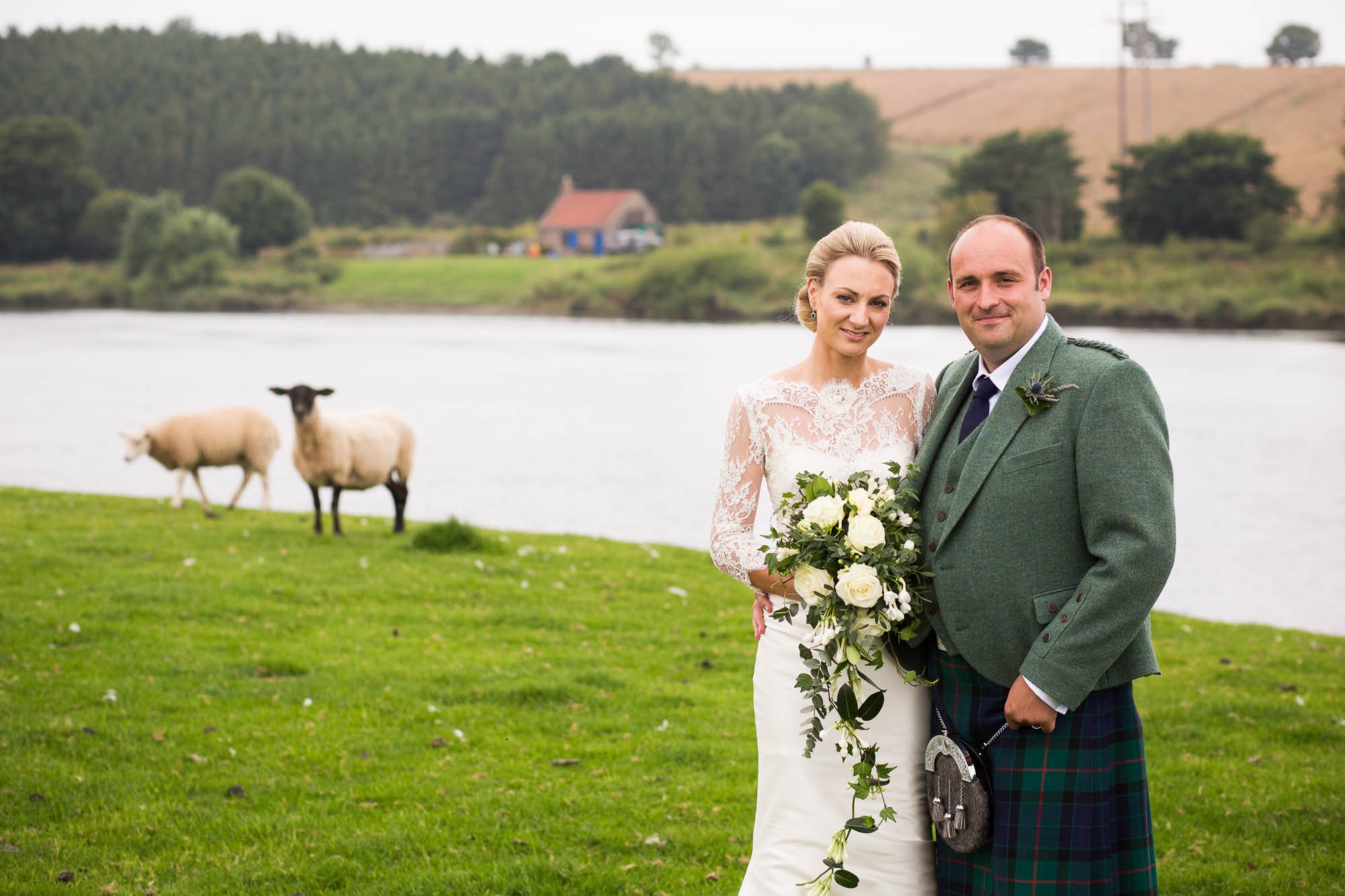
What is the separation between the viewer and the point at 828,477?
459cm

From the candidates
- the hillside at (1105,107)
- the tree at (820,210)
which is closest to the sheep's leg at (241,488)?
the hillside at (1105,107)

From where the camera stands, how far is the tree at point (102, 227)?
115125 mm

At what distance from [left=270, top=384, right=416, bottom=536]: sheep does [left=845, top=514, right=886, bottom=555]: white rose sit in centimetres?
1174

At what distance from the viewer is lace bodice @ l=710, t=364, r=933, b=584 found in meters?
4.61

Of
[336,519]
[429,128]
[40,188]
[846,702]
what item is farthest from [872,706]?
[429,128]

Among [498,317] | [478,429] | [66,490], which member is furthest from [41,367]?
[498,317]

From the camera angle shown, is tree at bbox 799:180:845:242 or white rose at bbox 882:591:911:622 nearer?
white rose at bbox 882:591:911:622

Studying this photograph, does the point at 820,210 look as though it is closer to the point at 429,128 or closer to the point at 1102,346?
the point at 429,128

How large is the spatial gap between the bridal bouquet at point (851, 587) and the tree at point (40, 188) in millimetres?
129672

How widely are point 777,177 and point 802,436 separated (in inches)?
5012

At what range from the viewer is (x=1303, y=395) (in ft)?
122

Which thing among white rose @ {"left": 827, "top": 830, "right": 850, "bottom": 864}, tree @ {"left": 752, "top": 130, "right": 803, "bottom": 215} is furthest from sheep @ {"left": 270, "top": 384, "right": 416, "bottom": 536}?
tree @ {"left": 752, "top": 130, "right": 803, "bottom": 215}

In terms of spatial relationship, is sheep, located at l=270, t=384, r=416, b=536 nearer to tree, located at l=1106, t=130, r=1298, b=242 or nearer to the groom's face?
the groom's face

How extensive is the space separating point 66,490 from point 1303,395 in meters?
Result: 35.2
